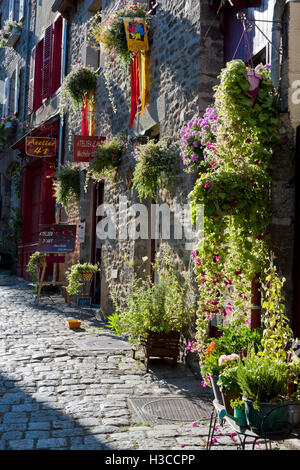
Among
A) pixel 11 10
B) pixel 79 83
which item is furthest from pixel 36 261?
pixel 11 10

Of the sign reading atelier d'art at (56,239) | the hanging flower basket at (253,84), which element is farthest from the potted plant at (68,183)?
the hanging flower basket at (253,84)

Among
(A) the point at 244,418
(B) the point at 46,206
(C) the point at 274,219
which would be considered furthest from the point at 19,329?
(B) the point at 46,206

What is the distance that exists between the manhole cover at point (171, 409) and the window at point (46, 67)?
379 inches

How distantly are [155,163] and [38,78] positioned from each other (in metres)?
8.85

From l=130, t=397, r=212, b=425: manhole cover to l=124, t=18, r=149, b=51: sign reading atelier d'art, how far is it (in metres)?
4.71

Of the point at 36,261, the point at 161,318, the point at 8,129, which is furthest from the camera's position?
the point at 8,129

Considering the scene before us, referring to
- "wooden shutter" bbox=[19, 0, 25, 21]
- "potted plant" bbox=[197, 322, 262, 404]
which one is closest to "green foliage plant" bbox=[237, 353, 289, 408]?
"potted plant" bbox=[197, 322, 262, 404]

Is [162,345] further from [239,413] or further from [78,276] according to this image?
[78,276]

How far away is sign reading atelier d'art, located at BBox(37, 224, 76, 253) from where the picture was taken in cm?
927

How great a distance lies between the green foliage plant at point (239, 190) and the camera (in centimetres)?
362

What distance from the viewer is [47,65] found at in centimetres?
1269

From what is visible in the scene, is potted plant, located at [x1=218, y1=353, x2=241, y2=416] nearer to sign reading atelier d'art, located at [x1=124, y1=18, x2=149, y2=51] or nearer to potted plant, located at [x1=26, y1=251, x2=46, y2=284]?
sign reading atelier d'art, located at [x1=124, y1=18, x2=149, y2=51]

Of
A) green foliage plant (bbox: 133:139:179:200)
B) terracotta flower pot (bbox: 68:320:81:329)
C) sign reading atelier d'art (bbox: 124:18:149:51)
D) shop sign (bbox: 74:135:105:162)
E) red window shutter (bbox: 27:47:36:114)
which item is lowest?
terracotta flower pot (bbox: 68:320:81:329)
